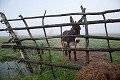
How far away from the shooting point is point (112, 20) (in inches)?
191

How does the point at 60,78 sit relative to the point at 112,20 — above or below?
below

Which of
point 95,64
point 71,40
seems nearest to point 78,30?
point 71,40

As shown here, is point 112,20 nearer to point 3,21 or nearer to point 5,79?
point 3,21

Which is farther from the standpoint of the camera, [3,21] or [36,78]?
[3,21]

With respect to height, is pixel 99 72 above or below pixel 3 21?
below

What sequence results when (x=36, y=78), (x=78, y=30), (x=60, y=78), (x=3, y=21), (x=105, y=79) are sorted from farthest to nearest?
(x=78, y=30) < (x=3, y=21) < (x=36, y=78) < (x=60, y=78) < (x=105, y=79)

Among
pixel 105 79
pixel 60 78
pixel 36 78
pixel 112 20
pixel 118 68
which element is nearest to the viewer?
pixel 105 79

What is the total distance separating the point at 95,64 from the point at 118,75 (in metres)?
0.53

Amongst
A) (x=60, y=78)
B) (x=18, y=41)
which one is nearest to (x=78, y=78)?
(x=60, y=78)

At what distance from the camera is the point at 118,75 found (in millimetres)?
3379

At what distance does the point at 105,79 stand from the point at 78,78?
2.14 feet

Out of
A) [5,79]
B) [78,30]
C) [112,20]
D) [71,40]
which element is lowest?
[5,79]

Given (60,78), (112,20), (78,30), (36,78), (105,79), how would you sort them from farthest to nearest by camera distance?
(78,30), (36,78), (60,78), (112,20), (105,79)

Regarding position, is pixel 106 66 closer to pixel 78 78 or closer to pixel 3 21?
pixel 78 78
